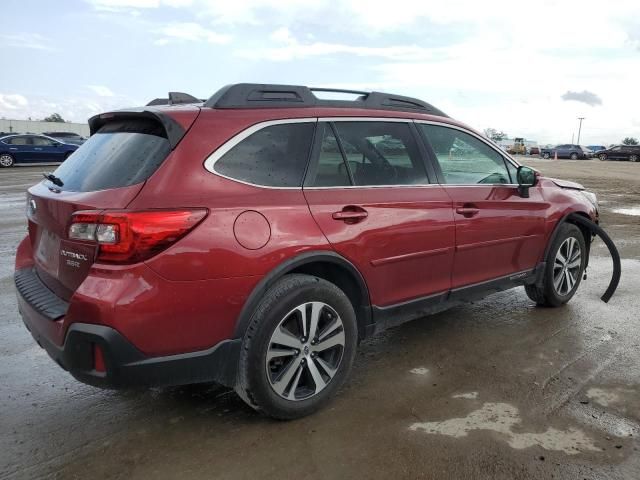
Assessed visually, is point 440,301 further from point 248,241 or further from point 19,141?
point 19,141

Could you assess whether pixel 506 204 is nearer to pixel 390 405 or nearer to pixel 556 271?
pixel 556 271

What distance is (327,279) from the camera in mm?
3361

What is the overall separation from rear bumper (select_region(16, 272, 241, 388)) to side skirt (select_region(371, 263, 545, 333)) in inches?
43.7

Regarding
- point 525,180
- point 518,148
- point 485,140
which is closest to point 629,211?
point 525,180

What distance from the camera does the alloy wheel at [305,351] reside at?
3.02m

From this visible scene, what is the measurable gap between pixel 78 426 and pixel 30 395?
1.92ft

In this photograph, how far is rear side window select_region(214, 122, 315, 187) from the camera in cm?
295

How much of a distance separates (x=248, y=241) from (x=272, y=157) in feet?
1.88

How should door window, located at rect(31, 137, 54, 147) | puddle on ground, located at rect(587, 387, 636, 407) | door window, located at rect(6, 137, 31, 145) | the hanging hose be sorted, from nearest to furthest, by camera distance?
puddle on ground, located at rect(587, 387, 636, 407), the hanging hose, door window, located at rect(6, 137, 31, 145), door window, located at rect(31, 137, 54, 147)

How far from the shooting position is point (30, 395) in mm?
3441

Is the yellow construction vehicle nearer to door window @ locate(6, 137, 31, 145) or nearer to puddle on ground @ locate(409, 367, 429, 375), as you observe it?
door window @ locate(6, 137, 31, 145)

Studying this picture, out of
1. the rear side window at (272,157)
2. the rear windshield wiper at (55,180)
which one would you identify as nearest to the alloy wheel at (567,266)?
the rear side window at (272,157)

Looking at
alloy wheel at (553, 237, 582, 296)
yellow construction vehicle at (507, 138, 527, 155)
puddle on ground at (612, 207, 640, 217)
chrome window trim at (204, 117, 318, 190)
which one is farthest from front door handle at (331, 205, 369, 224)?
yellow construction vehicle at (507, 138, 527, 155)

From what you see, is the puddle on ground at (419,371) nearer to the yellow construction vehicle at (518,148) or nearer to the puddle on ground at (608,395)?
the puddle on ground at (608,395)
